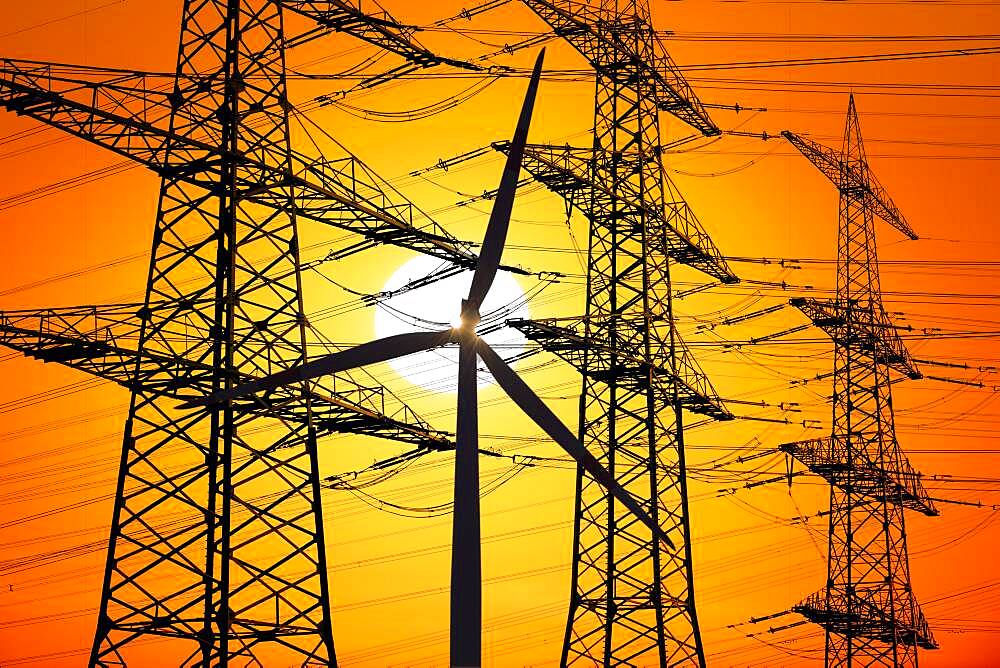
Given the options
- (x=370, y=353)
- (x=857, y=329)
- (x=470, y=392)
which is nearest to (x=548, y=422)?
(x=470, y=392)

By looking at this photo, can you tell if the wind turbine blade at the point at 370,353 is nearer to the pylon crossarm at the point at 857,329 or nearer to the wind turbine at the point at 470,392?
the wind turbine at the point at 470,392

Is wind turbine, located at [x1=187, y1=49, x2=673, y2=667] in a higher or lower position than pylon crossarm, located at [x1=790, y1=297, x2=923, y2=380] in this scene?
lower

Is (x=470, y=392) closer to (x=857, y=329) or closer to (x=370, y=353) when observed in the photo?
(x=370, y=353)

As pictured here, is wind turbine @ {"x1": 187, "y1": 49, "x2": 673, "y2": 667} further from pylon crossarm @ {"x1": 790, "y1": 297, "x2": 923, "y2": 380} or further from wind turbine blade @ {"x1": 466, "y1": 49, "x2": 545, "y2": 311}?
pylon crossarm @ {"x1": 790, "y1": 297, "x2": 923, "y2": 380}

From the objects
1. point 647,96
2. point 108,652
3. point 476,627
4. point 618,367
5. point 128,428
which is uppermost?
point 647,96

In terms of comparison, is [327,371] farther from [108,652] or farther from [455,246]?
[455,246]

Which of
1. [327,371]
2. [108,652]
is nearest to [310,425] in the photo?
[108,652]

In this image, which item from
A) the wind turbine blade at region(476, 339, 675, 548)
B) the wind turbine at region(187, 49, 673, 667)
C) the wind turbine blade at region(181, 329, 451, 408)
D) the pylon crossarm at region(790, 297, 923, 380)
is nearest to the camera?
the wind turbine at region(187, 49, 673, 667)

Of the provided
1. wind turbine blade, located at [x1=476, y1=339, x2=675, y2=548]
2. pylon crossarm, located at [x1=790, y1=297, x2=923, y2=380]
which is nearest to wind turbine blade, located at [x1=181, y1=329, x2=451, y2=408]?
wind turbine blade, located at [x1=476, y1=339, x2=675, y2=548]
